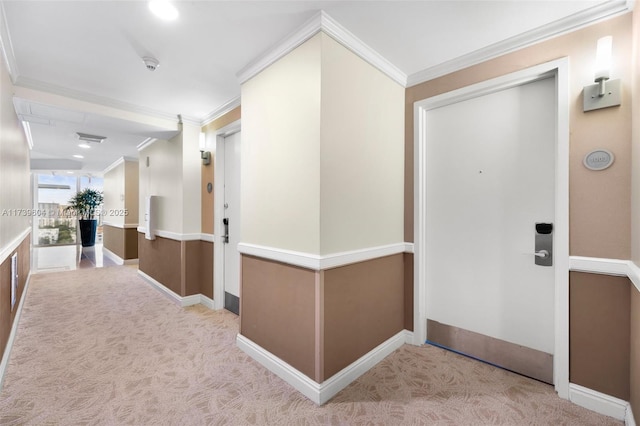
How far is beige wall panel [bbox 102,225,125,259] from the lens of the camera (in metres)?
6.30

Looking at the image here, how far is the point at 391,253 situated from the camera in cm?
245

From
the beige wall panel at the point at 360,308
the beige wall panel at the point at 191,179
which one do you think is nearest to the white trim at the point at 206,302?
the beige wall panel at the point at 191,179

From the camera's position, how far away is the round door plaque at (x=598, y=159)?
1695 mm

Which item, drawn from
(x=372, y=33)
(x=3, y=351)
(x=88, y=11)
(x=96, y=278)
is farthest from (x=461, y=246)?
(x=96, y=278)

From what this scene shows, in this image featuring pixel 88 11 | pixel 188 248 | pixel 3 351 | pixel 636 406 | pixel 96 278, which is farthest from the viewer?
pixel 96 278

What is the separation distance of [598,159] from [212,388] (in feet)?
9.66

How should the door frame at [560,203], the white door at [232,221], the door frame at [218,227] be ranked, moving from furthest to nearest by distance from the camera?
the door frame at [218,227] → the white door at [232,221] → the door frame at [560,203]

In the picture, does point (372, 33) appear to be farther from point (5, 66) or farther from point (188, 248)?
point (188, 248)

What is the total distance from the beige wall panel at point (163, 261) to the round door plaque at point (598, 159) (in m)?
4.17

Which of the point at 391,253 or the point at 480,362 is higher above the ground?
the point at 391,253

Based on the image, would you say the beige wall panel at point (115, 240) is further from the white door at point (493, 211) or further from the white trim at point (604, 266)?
the white trim at point (604, 266)

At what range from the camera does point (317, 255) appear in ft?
6.05

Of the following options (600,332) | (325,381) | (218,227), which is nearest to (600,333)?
(600,332)

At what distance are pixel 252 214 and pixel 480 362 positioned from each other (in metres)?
2.24
